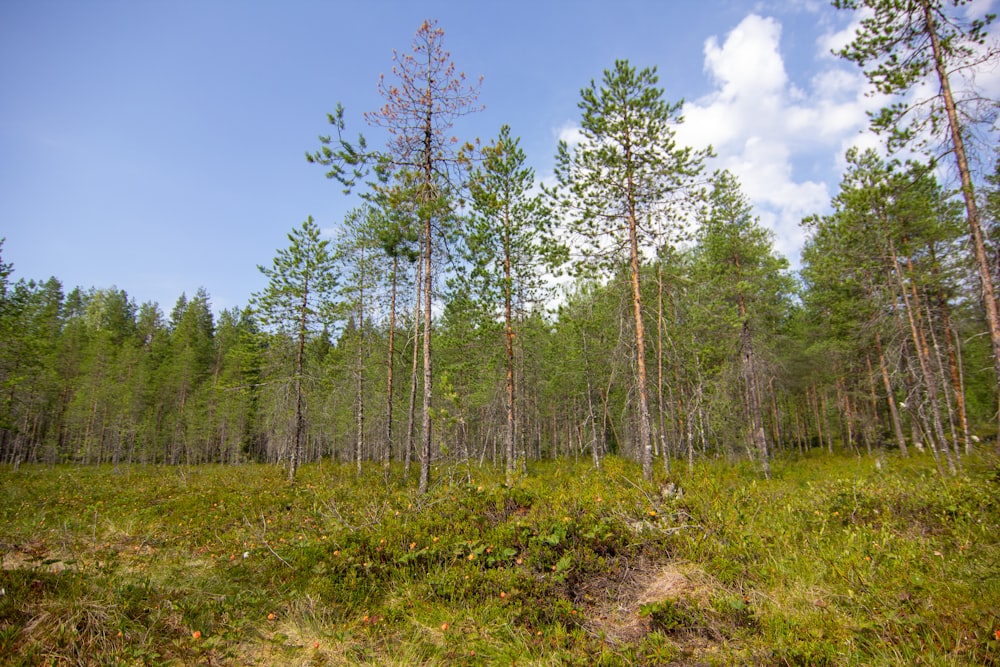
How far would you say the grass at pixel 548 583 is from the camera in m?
3.64

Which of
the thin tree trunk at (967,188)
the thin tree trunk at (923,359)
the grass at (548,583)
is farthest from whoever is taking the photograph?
the thin tree trunk at (923,359)

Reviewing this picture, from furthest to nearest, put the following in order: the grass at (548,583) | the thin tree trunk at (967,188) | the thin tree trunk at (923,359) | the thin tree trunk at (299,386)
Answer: the thin tree trunk at (299,386), the thin tree trunk at (923,359), the thin tree trunk at (967,188), the grass at (548,583)

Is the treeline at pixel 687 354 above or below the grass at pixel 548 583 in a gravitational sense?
above

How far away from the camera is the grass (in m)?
3.64

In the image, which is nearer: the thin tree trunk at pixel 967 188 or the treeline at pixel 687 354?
the thin tree trunk at pixel 967 188

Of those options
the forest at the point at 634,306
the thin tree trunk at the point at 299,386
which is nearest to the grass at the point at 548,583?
the forest at the point at 634,306

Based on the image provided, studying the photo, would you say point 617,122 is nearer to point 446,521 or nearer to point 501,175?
point 501,175

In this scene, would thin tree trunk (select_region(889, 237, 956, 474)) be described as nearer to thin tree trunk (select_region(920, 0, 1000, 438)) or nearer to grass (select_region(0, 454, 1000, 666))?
thin tree trunk (select_region(920, 0, 1000, 438))

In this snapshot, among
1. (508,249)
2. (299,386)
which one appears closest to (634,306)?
(508,249)

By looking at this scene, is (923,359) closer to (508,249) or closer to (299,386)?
(508,249)

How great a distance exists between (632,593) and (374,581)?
3211mm

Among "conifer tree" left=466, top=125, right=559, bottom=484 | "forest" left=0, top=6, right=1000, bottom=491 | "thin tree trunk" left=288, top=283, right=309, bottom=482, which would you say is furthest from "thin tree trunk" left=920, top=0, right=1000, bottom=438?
"thin tree trunk" left=288, top=283, right=309, bottom=482

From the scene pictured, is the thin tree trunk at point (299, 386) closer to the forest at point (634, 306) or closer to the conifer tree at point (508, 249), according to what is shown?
the forest at point (634, 306)

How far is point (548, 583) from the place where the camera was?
490 cm
